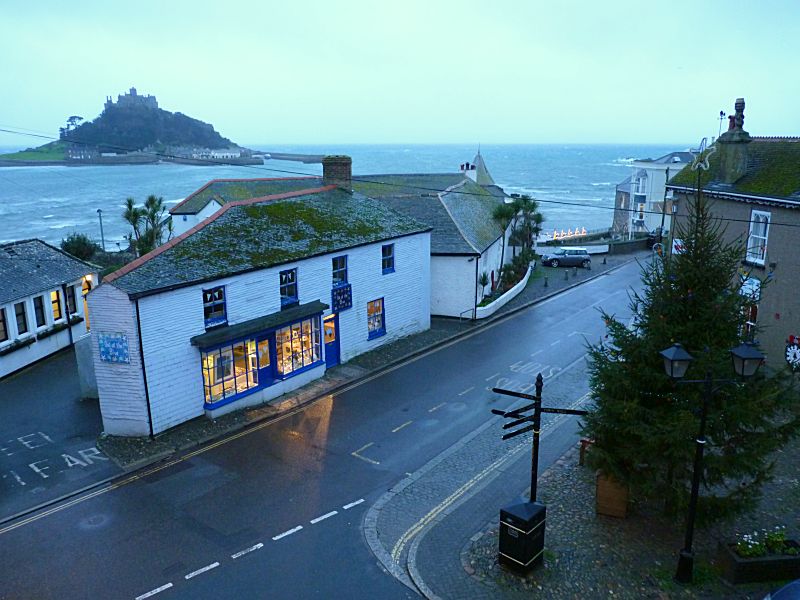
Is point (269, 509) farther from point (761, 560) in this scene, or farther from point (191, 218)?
point (191, 218)

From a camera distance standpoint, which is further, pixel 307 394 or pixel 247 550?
pixel 307 394

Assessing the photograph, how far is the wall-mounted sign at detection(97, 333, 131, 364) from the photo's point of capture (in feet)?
58.2

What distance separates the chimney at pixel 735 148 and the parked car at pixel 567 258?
2306 centimetres

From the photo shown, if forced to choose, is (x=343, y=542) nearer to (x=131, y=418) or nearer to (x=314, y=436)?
(x=314, y=436)

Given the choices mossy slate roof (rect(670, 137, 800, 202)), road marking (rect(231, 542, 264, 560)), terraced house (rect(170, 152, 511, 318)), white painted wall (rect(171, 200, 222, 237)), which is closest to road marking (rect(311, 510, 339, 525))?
road marking (rect(231, 542, 264, 560))

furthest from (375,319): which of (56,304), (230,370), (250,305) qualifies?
(56,304)

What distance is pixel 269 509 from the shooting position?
14742 mm

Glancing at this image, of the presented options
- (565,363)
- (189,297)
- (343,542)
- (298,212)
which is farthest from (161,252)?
(565,363)

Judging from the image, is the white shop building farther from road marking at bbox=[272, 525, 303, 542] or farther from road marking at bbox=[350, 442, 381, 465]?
road marking at bbox=[272, 525, 303, 542]

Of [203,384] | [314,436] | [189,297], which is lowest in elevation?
[314,436]

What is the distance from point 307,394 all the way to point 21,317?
529 inches

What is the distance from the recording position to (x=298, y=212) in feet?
83.9

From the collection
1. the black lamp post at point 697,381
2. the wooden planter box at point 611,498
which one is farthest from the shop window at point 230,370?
the black lamp post at point 697,381

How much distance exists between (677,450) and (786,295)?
13403mm
